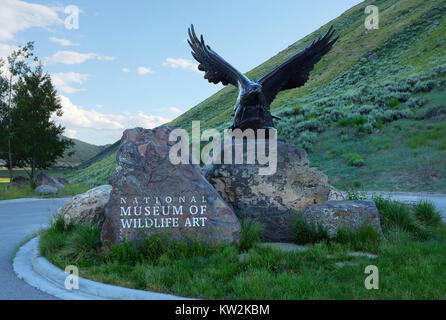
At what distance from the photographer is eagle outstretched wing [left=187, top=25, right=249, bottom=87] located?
8.66 metres

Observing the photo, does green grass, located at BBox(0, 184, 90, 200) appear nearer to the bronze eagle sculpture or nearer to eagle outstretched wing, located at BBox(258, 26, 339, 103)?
the bronze eagle sculpture

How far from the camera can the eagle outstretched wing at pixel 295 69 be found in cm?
849

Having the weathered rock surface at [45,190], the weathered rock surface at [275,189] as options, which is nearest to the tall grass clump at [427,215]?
the weathered rock surface at [275,189]

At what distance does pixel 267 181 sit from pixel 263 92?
9.08ft

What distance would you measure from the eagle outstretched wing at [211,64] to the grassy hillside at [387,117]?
225 inches

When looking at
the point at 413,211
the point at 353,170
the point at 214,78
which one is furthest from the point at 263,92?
the point at 353,170

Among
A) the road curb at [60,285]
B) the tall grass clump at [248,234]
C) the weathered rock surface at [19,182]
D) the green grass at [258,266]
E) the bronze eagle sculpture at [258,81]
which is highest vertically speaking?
the bronze eagle sculpture at [258,81]

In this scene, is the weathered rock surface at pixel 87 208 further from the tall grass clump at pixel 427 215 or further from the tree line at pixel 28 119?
the tree line at pixel 28 119

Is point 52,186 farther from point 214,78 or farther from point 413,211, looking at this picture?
point 413,211

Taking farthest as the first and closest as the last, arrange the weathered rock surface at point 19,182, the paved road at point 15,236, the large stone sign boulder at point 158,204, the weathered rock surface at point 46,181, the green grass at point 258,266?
the weathered rock surface at point 19,182 < the weathered rock surface at point 46,181 < the large stone sign boulder at point 158,204 < the paved road at point 15,236 < the green grass at point 258,266

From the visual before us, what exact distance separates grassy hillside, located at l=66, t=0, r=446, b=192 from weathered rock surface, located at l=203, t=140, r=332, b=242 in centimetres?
537

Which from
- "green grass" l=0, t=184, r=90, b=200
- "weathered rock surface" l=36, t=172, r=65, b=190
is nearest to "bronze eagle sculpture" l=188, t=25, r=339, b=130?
"green grass" l=0, t=184, r=90, b=200
